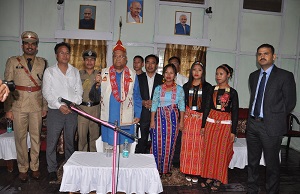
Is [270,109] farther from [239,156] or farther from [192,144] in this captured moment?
[239,156]

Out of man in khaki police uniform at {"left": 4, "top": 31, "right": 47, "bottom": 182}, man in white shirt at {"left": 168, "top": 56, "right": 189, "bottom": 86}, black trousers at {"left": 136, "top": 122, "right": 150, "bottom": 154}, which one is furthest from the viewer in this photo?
man in white shirt at {"left": 168, "top": 56, "right": 189, "bottom": 86}

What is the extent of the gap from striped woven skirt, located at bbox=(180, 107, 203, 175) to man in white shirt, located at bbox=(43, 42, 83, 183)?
1.70 m

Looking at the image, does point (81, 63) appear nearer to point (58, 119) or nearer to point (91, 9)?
point (91, 9)

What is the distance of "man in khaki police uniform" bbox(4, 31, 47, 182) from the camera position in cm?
373

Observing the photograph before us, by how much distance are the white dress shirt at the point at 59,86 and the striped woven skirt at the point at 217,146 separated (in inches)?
79.4

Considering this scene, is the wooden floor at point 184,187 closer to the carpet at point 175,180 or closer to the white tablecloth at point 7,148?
the carpet at point 175,180

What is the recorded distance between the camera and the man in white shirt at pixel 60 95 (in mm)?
3696

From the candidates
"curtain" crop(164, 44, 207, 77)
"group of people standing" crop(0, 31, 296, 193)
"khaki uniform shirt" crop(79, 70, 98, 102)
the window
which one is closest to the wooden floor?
"group of people standing" crop(0, 31, 296, 193)

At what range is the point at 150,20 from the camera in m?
6.65

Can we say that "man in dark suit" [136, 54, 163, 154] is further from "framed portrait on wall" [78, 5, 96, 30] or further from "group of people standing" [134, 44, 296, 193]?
"framed portrait on wall" [78, 5, 96, 30]

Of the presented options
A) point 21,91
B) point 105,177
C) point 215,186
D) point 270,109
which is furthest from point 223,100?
point 21,91

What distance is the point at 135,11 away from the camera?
21.6 ft

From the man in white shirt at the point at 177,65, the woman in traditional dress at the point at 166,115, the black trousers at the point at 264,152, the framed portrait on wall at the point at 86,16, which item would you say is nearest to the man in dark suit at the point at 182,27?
the man in white shirt at the point at 177,65

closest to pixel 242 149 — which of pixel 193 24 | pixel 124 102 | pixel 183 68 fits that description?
pixel 124 102
